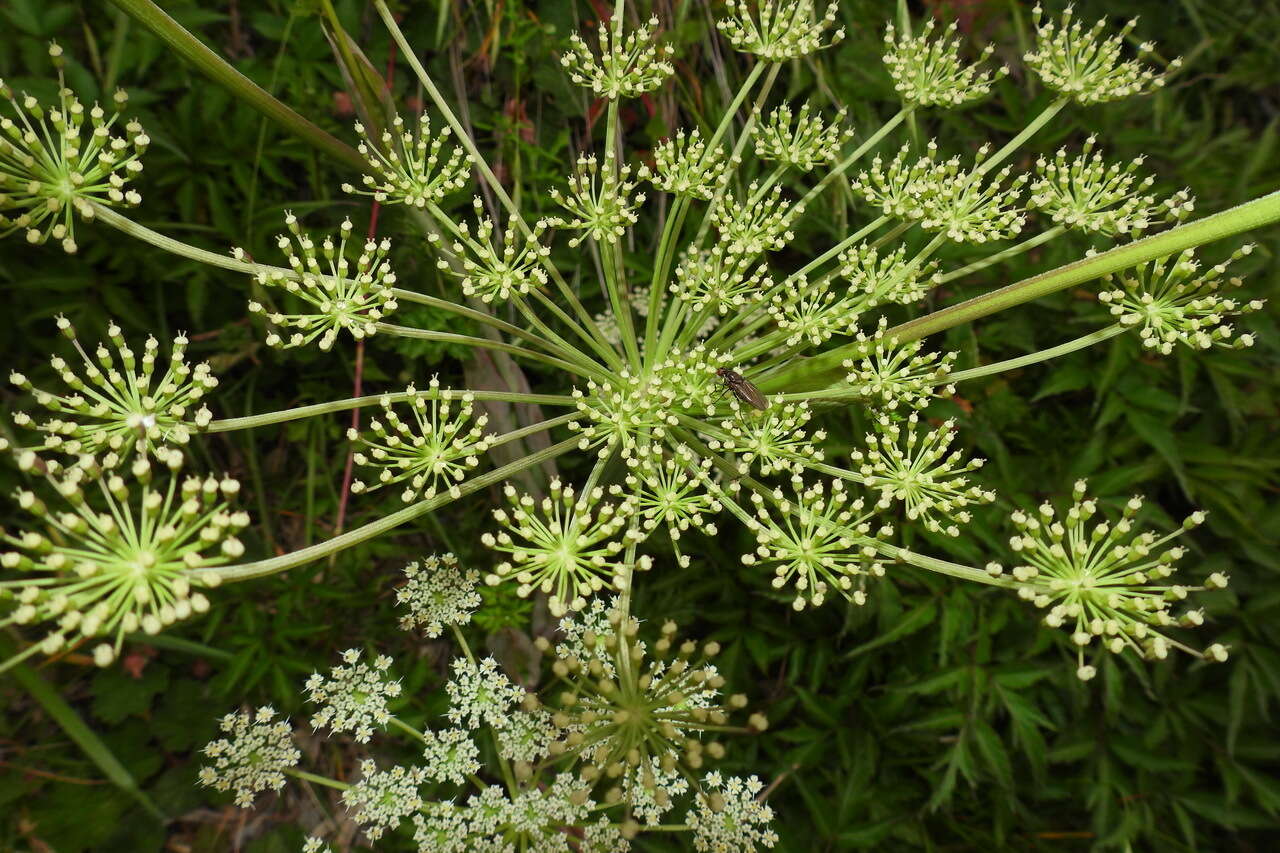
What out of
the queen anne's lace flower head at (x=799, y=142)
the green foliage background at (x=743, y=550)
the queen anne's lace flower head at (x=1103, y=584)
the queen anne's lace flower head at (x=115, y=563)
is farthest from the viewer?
the green foliage background at (x=743, y=550)

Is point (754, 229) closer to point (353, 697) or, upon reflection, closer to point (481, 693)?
point (481, 693)

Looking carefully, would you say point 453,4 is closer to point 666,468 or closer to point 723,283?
point 723,283

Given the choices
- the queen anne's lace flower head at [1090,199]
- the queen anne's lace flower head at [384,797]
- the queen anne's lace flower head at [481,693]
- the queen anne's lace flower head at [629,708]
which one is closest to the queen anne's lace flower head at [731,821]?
the queen anne's lace flower head at [629,708]

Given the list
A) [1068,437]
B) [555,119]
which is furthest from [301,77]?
[1068,437]

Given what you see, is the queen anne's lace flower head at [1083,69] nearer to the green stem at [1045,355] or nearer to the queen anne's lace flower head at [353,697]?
the green stem at [1045,355]

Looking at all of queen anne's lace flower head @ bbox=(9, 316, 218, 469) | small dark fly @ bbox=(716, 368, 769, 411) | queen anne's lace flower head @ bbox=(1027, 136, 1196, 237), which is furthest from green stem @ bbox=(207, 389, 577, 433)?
queen anne's lace flower head @ bbox=(1027, 136, 1196, 237)
